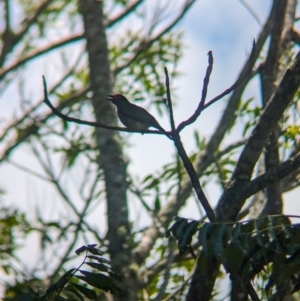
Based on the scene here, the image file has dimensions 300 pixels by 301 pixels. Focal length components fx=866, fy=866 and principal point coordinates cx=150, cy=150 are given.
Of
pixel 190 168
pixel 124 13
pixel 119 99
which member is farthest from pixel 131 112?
pixel 124 13

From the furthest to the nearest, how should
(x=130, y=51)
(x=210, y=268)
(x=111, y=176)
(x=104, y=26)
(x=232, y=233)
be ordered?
(x=130, y=51)
(x=104, y=26)
(x=111, y=176)
(x=210, y=268)
(x=232, y=233)

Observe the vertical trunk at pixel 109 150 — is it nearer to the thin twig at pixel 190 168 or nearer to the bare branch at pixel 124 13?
the thin twig at pixel 190 168

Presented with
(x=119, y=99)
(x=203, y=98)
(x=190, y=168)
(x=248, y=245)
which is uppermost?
(x=119, y=99)

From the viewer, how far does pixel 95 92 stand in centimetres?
725

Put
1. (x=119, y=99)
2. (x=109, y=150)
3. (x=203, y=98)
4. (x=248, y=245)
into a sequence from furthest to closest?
(x=109, y=150) < (x=119, y=99) < (x=248, y=245) < (x=203, y=98)

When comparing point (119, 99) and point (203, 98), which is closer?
point (203, 98)

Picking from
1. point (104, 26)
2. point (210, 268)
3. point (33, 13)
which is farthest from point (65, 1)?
point (210, 268)

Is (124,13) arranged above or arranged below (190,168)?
above

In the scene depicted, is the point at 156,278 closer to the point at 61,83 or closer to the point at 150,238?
the point at 150,238

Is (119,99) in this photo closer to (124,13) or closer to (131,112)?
(131,112)

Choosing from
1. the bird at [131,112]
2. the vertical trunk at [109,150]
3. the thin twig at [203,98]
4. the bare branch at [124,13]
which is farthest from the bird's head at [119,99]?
the bare branch at [124,13]

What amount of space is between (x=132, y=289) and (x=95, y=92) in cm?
195

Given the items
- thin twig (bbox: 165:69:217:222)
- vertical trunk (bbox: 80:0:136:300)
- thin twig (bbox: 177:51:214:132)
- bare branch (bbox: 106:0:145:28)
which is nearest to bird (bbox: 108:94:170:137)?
vertical trunk (bbox: 80:0:136:300)

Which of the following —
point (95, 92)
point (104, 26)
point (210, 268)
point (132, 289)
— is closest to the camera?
point (210, 268)
